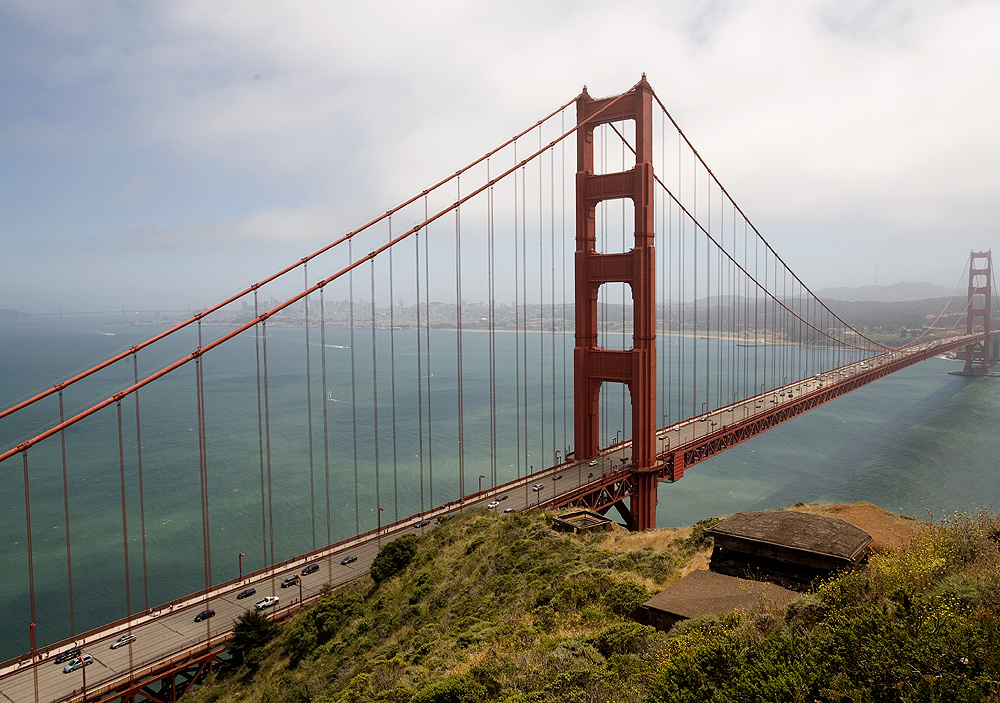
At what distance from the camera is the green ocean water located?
96.2 feet

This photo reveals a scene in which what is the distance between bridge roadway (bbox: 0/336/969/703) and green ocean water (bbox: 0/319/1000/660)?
1.86 metres

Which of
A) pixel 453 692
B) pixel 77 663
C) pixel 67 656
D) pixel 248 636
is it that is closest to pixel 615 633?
pixel 453 692

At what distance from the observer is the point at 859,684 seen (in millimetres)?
5457

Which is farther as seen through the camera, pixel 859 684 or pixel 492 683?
pixel 492 683

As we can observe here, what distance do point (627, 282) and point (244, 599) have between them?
1620cm

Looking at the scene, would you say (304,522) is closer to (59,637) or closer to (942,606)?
(59,637)

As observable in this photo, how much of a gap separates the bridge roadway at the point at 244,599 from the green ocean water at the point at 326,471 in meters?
1.86

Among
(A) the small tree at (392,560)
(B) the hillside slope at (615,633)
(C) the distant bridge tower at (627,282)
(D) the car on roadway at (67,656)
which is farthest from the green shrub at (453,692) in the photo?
(C) the distant bridge tower at (627,282)

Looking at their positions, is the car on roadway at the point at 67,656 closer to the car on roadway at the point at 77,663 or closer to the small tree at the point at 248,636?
the car on roadway at the point at 77,663

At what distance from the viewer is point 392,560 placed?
16.5 metres

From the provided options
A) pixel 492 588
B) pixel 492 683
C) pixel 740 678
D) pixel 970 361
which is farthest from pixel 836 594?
pixel 970 361

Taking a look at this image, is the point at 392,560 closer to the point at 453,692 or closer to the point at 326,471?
the point at 453,692

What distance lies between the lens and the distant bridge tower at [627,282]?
23.0 meters

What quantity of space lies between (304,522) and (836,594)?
31.4 m
